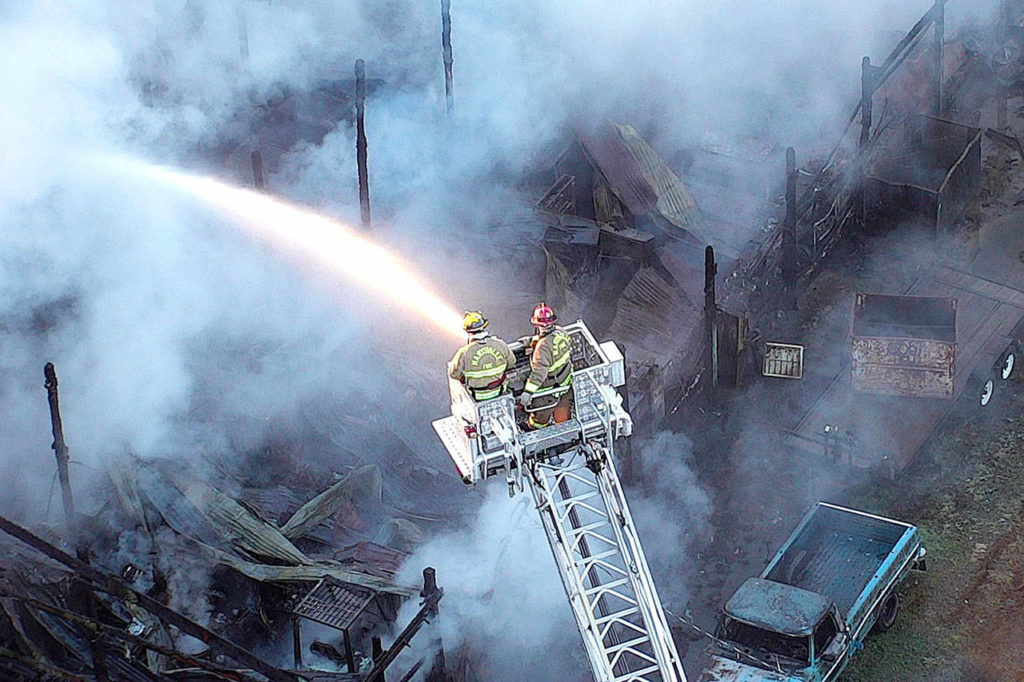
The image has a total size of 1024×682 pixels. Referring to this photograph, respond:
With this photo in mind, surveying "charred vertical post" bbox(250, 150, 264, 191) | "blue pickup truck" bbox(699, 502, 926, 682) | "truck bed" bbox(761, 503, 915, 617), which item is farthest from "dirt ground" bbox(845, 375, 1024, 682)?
"charred vertical post" bbox(250, 150, 264, 191)

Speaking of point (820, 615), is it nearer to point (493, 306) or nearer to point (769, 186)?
point (493, 306)

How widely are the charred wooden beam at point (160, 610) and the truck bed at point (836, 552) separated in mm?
5361

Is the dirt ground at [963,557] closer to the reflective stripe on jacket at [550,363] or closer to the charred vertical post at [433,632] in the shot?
the charred vertical post at [433,632]

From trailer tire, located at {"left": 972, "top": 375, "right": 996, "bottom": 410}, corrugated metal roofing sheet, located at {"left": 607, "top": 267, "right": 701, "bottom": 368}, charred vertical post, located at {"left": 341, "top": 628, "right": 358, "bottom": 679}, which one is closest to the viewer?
charred vertical post, located at {"left": 341, "top": 628, "right": 358, "bottom": 679}

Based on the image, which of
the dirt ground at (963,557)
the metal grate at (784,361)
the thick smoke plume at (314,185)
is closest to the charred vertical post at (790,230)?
the metal grate at (784,361)

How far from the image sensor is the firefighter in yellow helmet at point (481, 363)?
10500 millimetres

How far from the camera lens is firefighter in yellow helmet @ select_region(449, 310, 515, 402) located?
1050 cm

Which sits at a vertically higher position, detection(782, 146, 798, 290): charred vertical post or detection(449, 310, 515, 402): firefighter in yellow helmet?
detection(449, 310, 515, 402): firefighter in yellow helmet

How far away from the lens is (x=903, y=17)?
2491 centimetres

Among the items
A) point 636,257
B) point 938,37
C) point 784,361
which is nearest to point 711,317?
point 784,361

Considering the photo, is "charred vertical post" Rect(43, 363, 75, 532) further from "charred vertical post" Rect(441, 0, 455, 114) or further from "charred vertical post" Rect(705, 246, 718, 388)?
"charred vertical post" Rect(441, 0, 455, 114)

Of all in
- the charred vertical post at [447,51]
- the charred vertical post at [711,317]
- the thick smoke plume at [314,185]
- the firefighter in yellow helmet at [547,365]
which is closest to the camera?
the firefighter in yellow helmet at [547,365]

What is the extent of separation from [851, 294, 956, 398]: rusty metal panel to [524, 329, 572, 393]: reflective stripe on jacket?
6757 mm

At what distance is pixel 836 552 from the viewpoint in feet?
46.9
